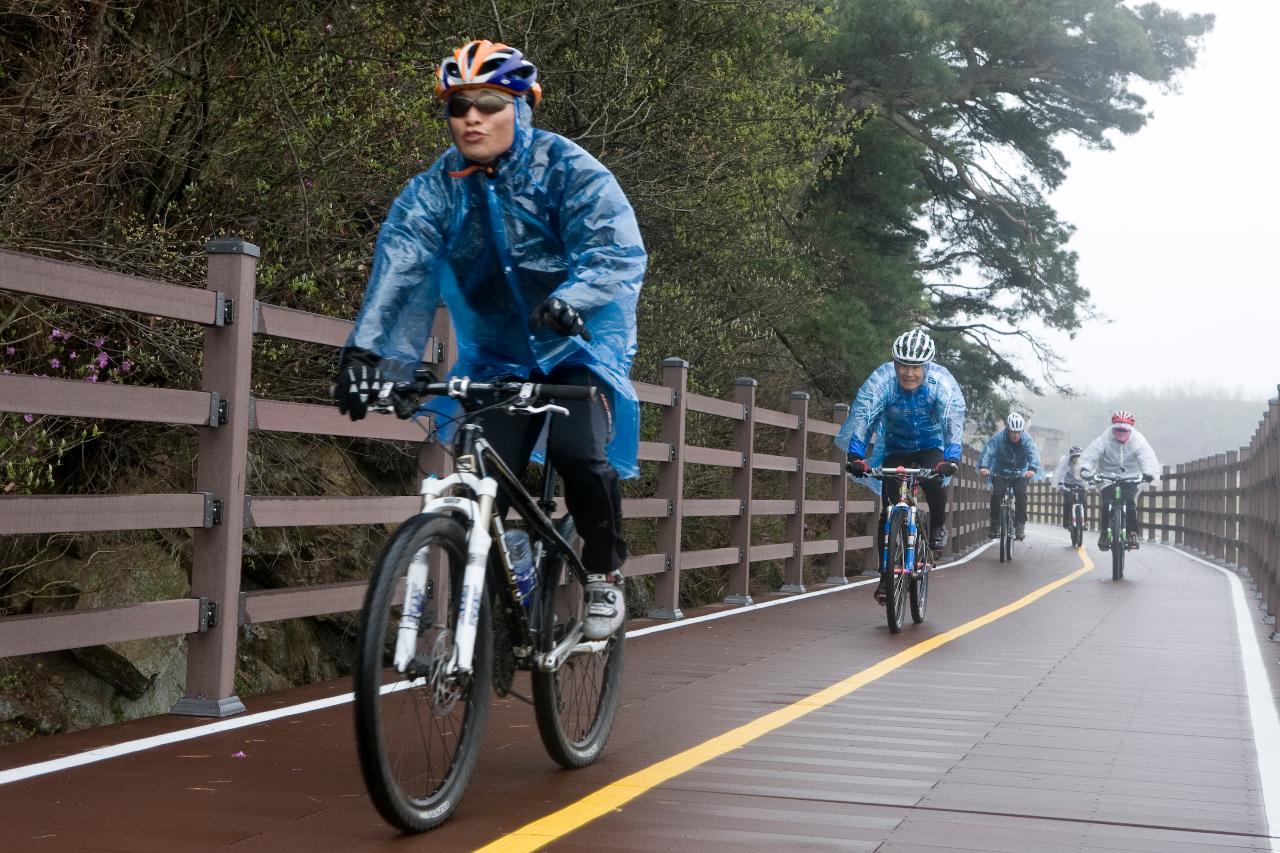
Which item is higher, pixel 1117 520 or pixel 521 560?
pixel 1117 520

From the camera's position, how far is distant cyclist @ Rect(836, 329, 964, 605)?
452 inches

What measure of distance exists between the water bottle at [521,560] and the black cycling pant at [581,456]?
9 cm

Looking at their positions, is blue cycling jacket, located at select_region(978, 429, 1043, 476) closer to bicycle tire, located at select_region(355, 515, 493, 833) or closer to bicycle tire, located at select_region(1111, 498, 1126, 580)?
bicycle tire, located at select_region(1111, 498, 1126, 580)

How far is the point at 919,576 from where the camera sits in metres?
11.5

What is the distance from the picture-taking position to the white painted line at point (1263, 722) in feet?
17.0

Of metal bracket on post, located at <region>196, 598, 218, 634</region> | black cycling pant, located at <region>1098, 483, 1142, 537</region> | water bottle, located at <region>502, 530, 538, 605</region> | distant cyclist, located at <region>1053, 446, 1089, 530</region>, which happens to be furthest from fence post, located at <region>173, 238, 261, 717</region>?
distant cyclist, located at <region>1053, 446, 1089, 530</region>

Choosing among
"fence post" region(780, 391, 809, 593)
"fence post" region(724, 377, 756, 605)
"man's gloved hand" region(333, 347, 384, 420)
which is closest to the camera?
"man's gloved hand" region(333, 347, 384, 420)

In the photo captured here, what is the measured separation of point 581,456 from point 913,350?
682 cm

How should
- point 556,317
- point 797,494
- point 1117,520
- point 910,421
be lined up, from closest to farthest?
point 556,317
point 910,421
point 797,494
point 1117,520

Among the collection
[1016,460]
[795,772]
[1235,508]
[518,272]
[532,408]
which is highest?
[1016,460]

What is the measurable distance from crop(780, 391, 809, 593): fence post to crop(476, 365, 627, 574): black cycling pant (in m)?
9.69

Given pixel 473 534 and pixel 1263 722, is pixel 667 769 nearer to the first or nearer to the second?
pixel 473 534

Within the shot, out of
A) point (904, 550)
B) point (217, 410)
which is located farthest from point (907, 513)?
point (217, 410)

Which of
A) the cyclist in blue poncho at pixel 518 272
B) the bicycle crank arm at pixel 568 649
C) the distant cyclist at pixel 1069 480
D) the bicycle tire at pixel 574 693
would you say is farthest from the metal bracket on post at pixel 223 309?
the distant cyclist at pixel 1069 480
